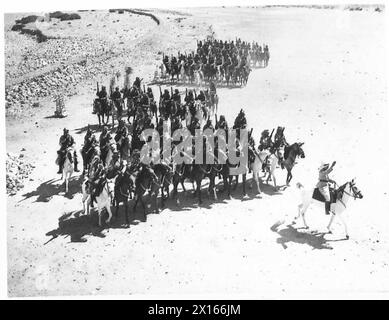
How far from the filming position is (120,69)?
26.0 m

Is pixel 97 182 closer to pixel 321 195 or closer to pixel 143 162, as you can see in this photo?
pixel 143 162

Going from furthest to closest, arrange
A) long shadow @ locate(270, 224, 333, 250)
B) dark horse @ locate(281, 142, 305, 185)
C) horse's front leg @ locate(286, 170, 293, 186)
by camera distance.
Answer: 1. horse's front leg @ locate(286, 170, 293, 186)
2. dark horse @ locate(281, 142, 305, 185)
3. long shadow @ locate(270, 224, 333, 250)

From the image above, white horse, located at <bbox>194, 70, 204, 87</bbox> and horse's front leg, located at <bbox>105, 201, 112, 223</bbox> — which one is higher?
white horse, located at <bbox>194, 70, 204, 87</bbox>

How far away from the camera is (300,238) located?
37.4 ft

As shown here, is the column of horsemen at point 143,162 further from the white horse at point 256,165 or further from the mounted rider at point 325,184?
the mounted rider at point 325,184

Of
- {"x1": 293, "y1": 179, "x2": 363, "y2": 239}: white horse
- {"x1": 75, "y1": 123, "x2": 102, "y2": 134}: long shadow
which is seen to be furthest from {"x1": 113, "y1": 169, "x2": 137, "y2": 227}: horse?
{"x1": 75, "y1": 123, "x2": 102, "y2": 134}: long shadow

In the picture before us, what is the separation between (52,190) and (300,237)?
7.92 metres

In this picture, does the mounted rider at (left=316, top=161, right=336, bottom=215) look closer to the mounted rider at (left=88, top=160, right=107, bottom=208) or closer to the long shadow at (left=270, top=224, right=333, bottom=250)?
the long shadow at (left=270, top=224, right=333, bottom=250)

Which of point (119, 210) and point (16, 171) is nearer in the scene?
point (119, 210)

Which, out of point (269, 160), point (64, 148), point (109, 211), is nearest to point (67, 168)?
point (64, 148)

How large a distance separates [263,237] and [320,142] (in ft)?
21.4

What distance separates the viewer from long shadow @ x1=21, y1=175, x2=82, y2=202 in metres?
13.4

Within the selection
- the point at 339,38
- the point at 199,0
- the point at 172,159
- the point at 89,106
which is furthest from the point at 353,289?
the point at 339,38

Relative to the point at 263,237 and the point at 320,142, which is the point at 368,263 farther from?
the point at 320,142
